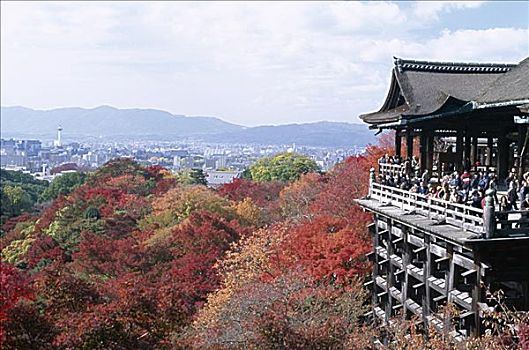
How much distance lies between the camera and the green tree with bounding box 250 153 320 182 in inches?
2970

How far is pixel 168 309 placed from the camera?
19156 millimetres

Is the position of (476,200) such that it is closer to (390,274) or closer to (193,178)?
(390,274)

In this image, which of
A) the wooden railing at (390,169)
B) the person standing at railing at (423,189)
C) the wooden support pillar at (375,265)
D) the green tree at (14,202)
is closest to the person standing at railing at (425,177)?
the person standing at railing at (423,189)

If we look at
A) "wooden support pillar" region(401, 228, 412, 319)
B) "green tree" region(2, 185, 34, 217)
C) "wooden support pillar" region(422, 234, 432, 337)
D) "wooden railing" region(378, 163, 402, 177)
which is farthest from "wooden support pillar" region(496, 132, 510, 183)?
"green tree" region(2, 185, 34, 217)

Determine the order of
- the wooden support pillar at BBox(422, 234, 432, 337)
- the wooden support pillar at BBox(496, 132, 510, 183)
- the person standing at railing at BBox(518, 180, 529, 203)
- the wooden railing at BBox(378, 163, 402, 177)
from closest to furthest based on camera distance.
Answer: the person standing at railing at BBox(518, 180, 529, 203), the wooden support pillar at BBox(422, 234, 432, 337), the wooden support pillar at BBox(496, 132, 510, 183), the wooden railing at BBox(378, 163, 402, 177)

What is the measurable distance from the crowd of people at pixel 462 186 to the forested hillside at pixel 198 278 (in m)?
3.09

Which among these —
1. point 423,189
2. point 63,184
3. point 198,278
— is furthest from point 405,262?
point 63,184

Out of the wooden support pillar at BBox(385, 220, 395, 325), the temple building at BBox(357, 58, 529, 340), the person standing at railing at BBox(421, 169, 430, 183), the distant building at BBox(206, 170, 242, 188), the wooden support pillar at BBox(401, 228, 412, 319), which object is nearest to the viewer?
the temple building at BBox(357, 58, 529, 340)

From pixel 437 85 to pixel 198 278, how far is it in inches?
508

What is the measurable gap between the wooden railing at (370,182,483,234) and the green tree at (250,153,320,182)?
176ft

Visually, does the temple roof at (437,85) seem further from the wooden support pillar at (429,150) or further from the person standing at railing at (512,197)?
the person standing at railing at (512,197)

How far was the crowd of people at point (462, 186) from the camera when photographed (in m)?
14.1

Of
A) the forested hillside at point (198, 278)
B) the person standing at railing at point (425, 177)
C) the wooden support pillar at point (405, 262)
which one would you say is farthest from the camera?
the person standing at railing at point (425, 177)

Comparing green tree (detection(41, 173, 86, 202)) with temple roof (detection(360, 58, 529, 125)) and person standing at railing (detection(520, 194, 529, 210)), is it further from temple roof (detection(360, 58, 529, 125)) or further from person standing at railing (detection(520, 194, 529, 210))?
person standing at railing (detection(520, 194, 529, 210))
